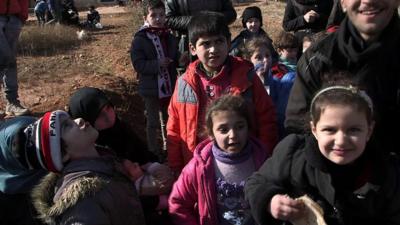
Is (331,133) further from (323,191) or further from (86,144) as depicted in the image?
(86,144)

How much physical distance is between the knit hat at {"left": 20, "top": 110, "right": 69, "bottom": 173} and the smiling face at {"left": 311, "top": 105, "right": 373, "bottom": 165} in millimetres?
1225

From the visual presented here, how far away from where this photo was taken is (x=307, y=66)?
94.5 inches

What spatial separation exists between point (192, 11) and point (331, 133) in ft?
9.90

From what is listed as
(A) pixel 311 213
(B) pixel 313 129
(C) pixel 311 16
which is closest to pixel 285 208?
(A) pixel 311 213

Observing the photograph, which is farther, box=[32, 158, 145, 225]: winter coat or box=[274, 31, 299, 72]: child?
box=[274, 31, 299, 72]: child

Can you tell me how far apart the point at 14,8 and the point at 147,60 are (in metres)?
2.18

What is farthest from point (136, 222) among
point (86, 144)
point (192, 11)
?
point (192, 11)

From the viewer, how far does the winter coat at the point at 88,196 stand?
2281mm

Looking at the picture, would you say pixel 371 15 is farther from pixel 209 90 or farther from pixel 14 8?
pixel 14 8

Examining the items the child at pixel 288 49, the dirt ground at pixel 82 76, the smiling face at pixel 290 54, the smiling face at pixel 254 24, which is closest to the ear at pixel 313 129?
the child at pixel 288 49

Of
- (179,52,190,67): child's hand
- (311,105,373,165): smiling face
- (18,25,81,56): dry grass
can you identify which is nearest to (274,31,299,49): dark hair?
(179,52,190,67): child's hand

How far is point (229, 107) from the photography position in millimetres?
2828

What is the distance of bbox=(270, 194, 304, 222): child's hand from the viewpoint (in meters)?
2.10

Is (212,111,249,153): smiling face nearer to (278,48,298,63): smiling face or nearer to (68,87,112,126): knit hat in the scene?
(68,87,112,126): knit hat
